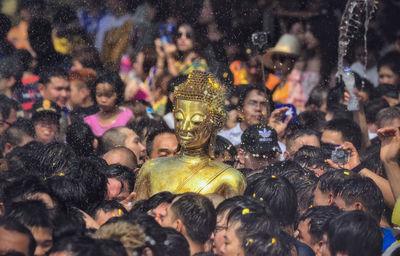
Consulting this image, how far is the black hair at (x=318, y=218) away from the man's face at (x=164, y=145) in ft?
7.40

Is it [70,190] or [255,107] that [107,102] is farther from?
[70,190]

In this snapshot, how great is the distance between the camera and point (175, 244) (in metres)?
4.09

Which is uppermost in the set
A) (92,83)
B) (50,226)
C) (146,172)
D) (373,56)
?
(50,226)

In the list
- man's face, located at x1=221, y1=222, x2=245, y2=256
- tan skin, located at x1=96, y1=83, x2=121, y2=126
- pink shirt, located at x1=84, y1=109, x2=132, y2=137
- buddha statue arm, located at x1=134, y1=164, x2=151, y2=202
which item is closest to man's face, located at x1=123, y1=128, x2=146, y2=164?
pink shirt, located at x1=84, y1=109, x2=132, y2=137

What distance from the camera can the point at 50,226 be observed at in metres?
4.15

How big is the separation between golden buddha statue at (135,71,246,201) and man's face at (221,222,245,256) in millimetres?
642

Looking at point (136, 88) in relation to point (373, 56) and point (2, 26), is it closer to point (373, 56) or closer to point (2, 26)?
point (2, 26)

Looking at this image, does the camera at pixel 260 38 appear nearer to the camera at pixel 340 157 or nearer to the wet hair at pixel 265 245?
the camera at pixel 340 157

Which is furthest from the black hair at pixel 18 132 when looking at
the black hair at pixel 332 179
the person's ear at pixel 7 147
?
the black hair at pixel 332 179

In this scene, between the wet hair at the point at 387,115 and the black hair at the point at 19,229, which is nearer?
the black hair at the point at 19,229

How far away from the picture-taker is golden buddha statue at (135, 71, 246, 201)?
513 cm

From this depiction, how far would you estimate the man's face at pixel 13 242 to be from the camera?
3.77 metres

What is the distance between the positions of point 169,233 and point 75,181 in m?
1.29

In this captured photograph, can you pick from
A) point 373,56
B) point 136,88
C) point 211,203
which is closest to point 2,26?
point 136,88
